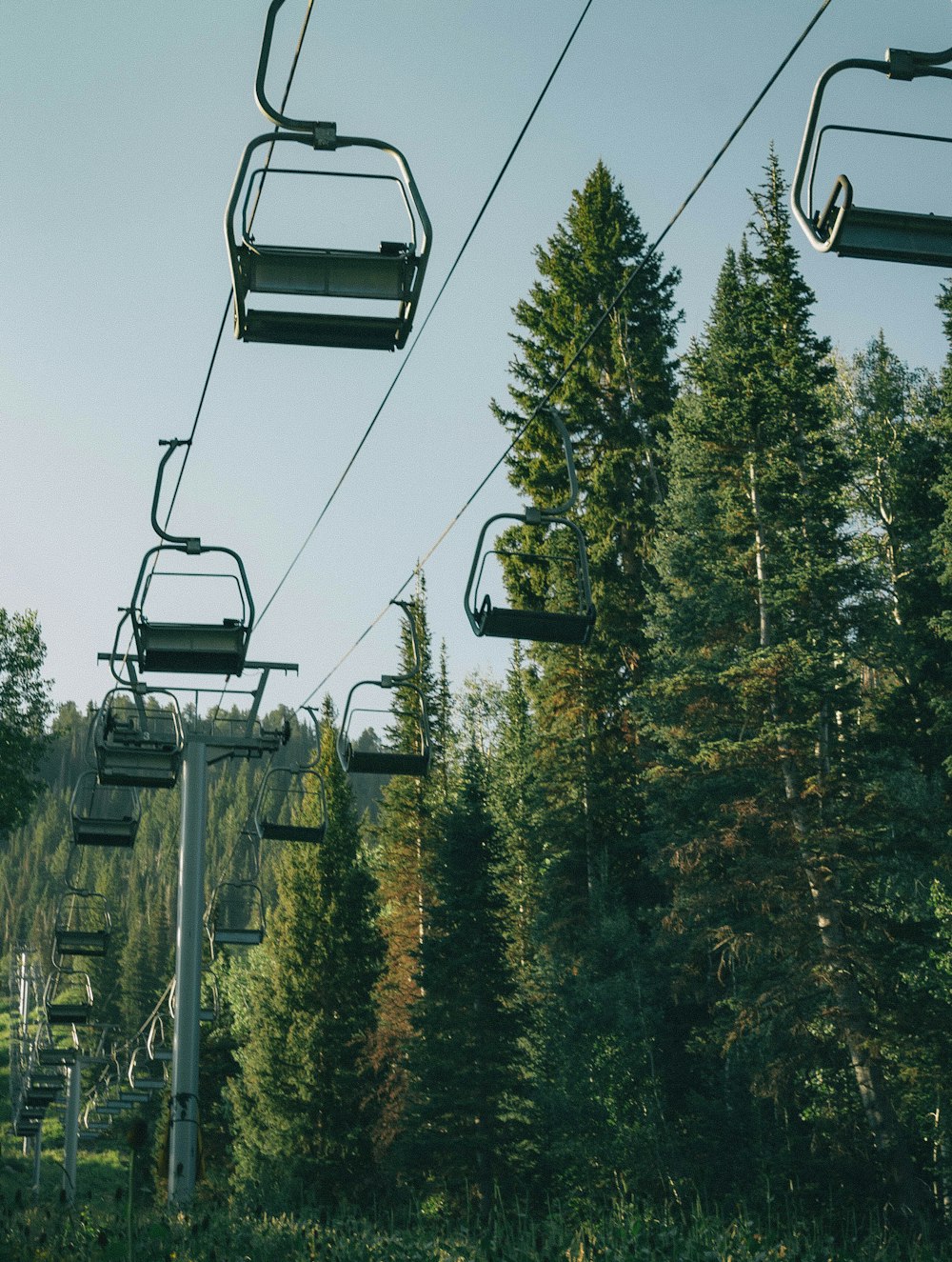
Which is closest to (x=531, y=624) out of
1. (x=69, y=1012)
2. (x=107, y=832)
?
(x=107, y=832)

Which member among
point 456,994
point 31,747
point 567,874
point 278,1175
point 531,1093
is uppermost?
point 31,747

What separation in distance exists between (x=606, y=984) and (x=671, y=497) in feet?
40.2

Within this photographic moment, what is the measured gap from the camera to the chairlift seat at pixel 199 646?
12.7 metres

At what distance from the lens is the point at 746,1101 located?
32344mm

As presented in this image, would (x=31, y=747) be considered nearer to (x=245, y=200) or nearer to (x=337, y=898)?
(x=337, y=898)

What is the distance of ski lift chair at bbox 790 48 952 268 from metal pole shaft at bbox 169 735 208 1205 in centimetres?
1294

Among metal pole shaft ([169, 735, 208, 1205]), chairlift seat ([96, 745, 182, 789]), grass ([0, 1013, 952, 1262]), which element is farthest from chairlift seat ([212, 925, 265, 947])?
grass ([0, 1013, 952, 1262])

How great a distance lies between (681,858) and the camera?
31203 millimetres

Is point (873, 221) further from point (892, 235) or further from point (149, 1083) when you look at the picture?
point (149, 1083)

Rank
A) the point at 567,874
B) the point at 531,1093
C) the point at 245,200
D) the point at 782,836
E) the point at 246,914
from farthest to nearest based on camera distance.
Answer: the point at 246,914 < the point at 567,874 < the point at 531,1093 < the point at 782,836 < the point at 245,200

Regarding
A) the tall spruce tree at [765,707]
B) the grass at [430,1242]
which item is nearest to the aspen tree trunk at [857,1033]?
the tall spruce tree at [765,707]

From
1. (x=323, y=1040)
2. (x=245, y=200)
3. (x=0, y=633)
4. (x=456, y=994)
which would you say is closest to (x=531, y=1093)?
(x=456, y=994)

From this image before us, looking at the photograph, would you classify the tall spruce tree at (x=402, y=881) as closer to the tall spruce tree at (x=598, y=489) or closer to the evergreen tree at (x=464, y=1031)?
the tall spruce tree at (x=598, y=489)

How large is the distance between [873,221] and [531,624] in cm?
567
